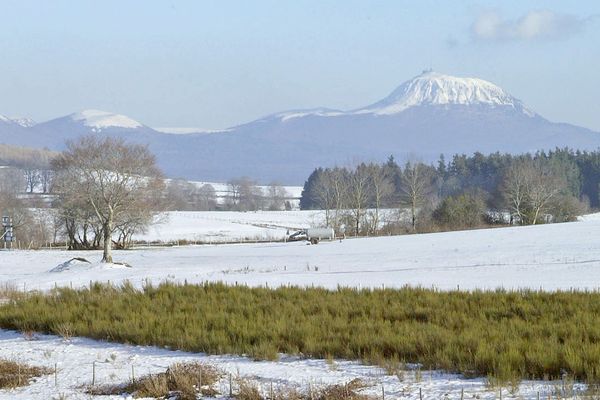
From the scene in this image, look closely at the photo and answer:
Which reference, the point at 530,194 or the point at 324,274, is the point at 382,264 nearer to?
the point at 324,274

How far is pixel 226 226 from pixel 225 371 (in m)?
97.8

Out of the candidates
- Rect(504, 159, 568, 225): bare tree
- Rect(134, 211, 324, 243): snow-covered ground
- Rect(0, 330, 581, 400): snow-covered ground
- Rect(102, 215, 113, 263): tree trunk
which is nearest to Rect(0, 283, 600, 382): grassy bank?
Rect(0, 330, 581, 400): snow-covered ground

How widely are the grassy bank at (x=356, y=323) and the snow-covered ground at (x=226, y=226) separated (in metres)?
50.3

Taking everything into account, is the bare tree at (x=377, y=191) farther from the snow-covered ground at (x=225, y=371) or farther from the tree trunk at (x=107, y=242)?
the snow-covered ground at (x=225, y=371)

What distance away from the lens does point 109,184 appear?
52094 millimetres

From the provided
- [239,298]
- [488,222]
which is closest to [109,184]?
[239,298]

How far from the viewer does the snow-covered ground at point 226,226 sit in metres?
91.2

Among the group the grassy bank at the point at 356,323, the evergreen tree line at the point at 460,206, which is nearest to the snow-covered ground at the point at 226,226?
the evergreen tree line at the point at 460,206

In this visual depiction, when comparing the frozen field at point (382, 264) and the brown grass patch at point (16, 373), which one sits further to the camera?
the frozen field at point (382, 264)

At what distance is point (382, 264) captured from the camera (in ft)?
145

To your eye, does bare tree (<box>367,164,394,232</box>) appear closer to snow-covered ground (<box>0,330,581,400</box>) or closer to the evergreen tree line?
the evergreen tree line

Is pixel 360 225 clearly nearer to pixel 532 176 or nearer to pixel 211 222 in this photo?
pixel 532 176

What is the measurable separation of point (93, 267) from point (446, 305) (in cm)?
3030

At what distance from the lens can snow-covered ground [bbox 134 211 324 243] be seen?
91.2 meters
